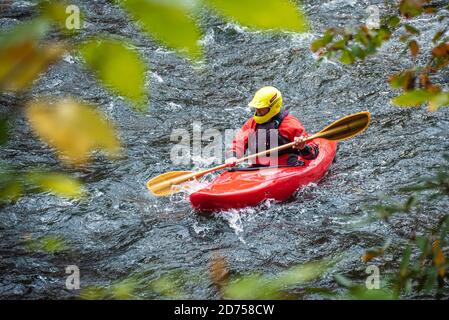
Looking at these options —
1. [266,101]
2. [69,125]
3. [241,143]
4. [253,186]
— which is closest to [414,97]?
[69,125]

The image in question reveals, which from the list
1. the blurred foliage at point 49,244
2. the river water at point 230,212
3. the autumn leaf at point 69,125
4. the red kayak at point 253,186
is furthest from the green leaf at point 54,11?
the red kayak at point 253,186

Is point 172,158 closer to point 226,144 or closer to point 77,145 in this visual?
point 226,144

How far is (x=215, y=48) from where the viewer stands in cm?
1098

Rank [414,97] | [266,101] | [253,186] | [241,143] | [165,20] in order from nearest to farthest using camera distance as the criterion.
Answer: [165,20] < [414,97] < [253,186] < [266,101] < [241,143]

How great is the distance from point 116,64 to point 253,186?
228 inches

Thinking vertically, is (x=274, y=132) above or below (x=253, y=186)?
above

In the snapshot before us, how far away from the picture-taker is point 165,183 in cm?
708

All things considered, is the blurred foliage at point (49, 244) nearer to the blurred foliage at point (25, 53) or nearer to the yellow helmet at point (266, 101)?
the yellow helmet at point (266, 101)

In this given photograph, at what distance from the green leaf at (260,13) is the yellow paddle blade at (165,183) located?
614cm

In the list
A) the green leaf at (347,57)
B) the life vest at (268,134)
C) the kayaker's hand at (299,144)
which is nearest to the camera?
the green leaf at (347,57)

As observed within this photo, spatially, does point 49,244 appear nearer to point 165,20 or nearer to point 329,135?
point 329,135

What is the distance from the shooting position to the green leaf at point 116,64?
3.27 ft

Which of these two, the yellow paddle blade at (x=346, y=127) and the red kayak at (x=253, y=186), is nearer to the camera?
the red kayak at (x=253, y=186)
